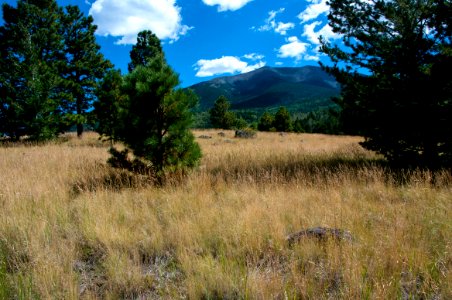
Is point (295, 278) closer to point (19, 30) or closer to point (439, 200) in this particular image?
point (439, 200)

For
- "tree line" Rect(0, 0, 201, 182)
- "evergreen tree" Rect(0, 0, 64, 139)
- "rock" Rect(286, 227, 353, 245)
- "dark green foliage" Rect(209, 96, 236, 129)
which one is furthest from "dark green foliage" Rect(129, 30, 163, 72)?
"dark green foliage" Rect(209, 96, 236, 129)

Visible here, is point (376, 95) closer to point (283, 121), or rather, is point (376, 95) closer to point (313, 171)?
point (313, 171)

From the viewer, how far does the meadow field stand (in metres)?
2.41

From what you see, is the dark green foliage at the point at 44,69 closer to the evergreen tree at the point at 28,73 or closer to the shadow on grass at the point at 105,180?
the evergreen tree at the point at 28,73

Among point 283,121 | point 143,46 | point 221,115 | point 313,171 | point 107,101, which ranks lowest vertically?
point 313,171

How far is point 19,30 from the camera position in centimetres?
1873

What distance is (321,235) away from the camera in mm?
3203

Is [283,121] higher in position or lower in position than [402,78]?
higher

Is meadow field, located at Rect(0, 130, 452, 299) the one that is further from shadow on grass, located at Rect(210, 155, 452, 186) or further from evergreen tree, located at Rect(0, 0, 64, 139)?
evergreen tree, located at Rect(0, 0, 64, 139)

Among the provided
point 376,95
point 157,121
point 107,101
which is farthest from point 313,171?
point 107,101

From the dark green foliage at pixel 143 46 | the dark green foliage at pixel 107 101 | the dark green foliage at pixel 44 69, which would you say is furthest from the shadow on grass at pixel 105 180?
the dark green foliage at pixel 143 46

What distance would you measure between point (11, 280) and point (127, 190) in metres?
3.11

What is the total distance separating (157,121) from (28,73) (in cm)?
1663

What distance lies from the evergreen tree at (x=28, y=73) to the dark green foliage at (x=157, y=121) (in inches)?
574
